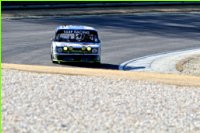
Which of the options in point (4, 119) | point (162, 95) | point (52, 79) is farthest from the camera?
point (52, 79)

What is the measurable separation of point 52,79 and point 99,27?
1927 centimetres

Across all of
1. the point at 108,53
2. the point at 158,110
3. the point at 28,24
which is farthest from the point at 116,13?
the point at 158,110

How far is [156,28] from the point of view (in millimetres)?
37281

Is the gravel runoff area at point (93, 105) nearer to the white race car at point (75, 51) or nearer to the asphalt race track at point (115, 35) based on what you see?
the white race car at point (75, 51)

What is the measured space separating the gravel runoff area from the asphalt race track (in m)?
5.62

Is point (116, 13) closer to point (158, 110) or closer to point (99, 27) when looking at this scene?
point (99, 27)

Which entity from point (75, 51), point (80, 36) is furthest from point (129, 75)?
point (80, 36)

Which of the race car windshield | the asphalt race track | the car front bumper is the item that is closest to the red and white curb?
the asphalt race track

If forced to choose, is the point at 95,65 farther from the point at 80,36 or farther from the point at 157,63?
the point at 157,63

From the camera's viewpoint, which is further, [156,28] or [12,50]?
[156,28]

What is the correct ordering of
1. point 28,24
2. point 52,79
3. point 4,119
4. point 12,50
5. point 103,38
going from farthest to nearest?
point 28,24 < point 103,38 < point 12,50 < point 52,79 < point 4,119

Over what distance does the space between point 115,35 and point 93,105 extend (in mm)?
19348

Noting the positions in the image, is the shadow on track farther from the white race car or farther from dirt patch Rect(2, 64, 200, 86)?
dirt patch Rect(2, 64, 200, 86)

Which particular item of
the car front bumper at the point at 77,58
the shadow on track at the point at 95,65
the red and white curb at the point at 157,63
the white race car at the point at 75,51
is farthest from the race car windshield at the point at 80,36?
the red and white curb at the point at 157,63
